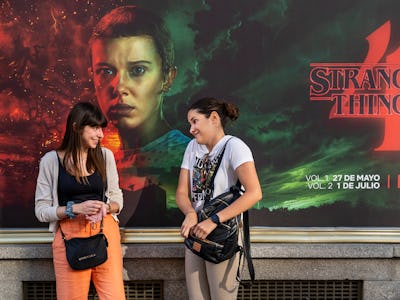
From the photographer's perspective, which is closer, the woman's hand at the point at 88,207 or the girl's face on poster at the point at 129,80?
the woman's hand at the point at 88,207

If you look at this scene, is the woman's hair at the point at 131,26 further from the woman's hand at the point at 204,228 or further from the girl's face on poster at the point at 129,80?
the woman's hand at the point at 204,228

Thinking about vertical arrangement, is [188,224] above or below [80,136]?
below

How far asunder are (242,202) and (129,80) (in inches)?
74.1

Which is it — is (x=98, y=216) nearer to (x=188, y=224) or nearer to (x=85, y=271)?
(x=85, y=271)

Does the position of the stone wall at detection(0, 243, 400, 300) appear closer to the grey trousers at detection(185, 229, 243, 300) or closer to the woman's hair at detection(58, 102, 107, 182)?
the grey trousers at detection(185, 229, 243, 300)

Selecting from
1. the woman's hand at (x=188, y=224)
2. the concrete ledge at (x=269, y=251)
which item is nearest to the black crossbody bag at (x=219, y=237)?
the woman's hand at (x=188, y=224)

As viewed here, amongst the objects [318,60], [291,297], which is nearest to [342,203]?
[291,297]

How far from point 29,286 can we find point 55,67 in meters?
2.01

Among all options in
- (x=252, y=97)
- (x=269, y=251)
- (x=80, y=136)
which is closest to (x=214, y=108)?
(x=80, y=136)

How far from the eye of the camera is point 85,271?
11.6ft

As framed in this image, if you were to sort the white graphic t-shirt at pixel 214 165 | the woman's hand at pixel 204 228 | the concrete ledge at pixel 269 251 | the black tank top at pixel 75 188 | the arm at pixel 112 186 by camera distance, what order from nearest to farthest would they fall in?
the woman's hand at pixel 204 228, the white graphic t-shirt at pixel 214 165, the black tank top at pixel 75 188, the arm at pixel 112 186, the concrete ledge at pixel 269 251

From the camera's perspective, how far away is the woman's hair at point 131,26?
461cm

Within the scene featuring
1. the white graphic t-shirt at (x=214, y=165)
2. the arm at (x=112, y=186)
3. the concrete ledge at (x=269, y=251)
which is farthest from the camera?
the concrete ledge at (x=269, y=251)

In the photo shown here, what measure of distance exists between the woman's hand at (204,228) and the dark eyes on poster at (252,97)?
1423mm
